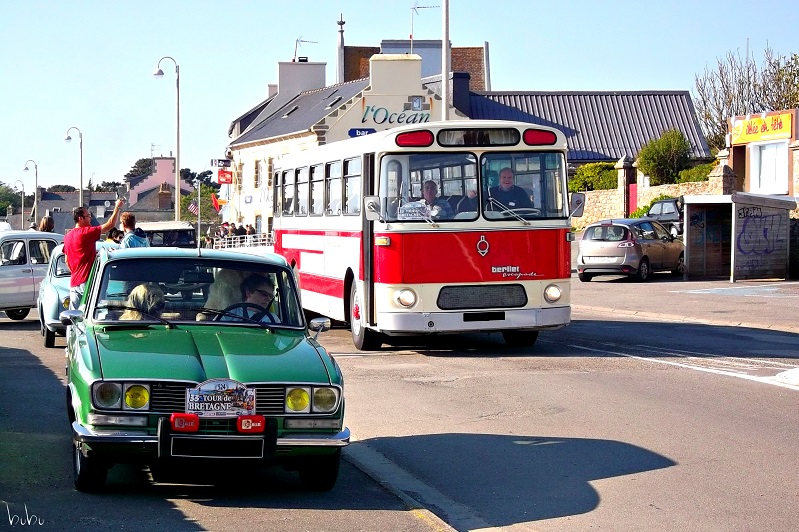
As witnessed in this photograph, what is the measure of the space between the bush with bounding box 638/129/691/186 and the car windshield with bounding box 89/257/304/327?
4314cm

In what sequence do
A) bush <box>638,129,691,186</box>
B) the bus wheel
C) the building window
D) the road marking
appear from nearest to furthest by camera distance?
the road marking, the bus wheel, the building window, bush <box>638,129,691,186</box>

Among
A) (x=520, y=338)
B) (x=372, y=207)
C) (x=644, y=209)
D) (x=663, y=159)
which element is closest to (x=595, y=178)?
(x=663, y=159)

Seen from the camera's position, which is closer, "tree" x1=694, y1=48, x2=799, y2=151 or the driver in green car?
the driver in green car

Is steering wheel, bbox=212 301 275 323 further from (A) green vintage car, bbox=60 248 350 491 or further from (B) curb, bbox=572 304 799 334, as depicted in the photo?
(B) curb, bbox=572 304 799 334

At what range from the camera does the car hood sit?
22.6 ft

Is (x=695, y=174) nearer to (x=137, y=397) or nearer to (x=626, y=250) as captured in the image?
(x=626, y=250)

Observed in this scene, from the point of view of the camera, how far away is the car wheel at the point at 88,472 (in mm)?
6977

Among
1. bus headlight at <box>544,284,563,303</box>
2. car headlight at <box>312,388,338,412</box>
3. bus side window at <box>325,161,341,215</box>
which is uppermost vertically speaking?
bus side window at <box>325,161,341,215</box>

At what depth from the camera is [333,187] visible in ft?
59.1

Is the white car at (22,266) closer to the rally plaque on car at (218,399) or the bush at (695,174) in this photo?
the rally plaque on car at (218,399)

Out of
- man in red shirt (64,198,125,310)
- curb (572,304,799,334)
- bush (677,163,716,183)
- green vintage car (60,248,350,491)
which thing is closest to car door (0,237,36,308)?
man in red shirt (64,198,125,310)

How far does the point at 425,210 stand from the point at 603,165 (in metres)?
39.7

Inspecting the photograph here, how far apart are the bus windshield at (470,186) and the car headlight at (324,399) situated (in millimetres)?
8236

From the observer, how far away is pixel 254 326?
826 cm
